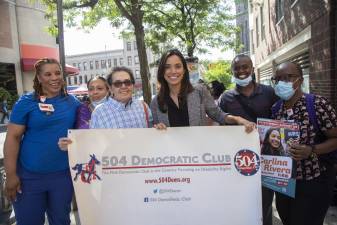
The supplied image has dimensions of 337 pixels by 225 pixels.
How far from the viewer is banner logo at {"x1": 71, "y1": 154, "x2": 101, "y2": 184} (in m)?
3.29

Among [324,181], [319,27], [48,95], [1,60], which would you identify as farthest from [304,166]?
[1,60]

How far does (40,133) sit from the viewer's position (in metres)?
3.40

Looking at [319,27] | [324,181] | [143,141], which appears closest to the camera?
[324,181]

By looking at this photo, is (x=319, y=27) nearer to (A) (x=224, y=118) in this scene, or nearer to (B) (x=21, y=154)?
(A) (x=224, y=118)

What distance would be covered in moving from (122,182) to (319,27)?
6216mm

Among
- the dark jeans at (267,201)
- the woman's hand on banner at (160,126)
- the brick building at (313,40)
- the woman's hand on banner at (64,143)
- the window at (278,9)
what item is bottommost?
the dark jeans at (267,201)

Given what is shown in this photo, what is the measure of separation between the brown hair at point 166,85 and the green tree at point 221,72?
31.2 m

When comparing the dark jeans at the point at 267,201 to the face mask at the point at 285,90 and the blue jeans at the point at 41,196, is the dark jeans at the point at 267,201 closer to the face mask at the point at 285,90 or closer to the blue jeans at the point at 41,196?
the face mask at the point at 285,90

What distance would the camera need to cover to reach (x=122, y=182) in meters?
3.28

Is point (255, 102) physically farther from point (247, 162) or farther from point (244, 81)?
point (247, 162)

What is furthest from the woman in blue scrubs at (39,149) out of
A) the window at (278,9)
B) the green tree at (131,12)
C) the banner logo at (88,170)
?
the window at (278,9)

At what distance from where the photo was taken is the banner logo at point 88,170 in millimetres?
3295

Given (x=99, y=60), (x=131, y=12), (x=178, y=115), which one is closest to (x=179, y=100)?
(x=178, y=115)

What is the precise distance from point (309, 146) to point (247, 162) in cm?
53
